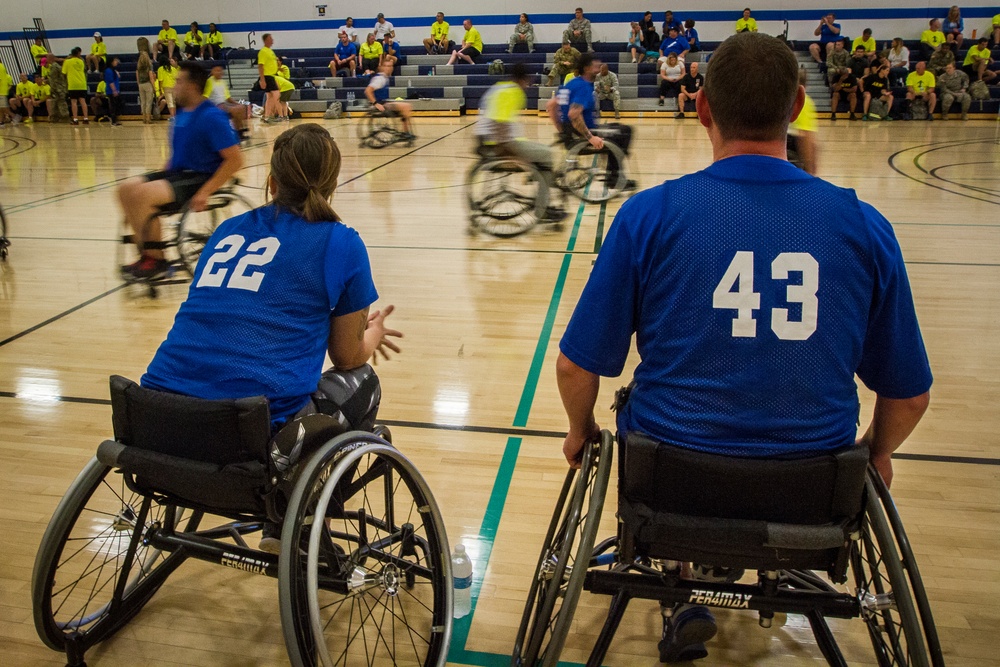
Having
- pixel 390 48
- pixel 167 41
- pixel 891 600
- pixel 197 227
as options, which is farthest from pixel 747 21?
pixel 891 600

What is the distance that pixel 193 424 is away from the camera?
161cm

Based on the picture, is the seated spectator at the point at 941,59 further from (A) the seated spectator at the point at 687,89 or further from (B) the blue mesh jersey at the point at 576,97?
(B) the blue mesh jersey at the point at 576,97

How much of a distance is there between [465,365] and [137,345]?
5.52 feet

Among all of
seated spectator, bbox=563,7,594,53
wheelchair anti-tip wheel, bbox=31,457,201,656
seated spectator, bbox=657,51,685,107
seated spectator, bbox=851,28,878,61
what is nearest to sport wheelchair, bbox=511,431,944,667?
wheelchair anti-tip wheel, bbox=31,457,201,656

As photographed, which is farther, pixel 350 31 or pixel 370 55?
pixel 350 31

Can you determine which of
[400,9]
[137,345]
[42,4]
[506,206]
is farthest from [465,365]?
[42,4]

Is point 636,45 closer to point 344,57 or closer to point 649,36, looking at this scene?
point 649,36

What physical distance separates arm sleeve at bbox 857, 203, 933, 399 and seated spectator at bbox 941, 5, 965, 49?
613 inches

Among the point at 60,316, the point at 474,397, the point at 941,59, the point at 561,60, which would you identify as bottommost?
the point at 474,397

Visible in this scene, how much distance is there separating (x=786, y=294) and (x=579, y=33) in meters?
15.7

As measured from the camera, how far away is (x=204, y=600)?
88.0 inches

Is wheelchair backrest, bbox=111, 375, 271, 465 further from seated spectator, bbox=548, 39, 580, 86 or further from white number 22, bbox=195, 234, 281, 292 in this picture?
seated spectator, bbox=548, 39, 580, 86

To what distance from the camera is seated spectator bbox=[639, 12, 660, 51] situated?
15703mm

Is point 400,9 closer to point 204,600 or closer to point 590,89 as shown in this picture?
point 590,89
